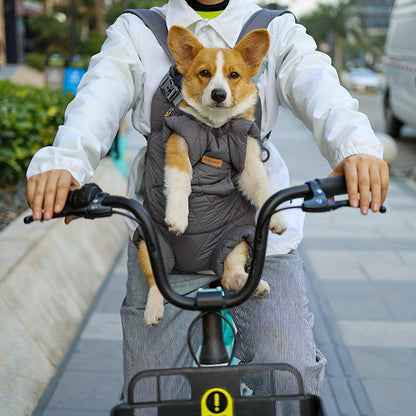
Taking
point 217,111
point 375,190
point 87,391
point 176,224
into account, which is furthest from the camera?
point 87,391

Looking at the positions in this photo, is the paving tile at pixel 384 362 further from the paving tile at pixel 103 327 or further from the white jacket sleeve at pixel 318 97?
the white jacket sleeve at pixel 318 97

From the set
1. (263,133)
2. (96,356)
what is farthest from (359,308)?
(263,133)

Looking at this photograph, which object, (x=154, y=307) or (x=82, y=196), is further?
(x=154, y=307)

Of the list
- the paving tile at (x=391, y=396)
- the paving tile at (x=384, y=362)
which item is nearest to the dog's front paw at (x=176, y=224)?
the paving tile at (x=391, y=396)

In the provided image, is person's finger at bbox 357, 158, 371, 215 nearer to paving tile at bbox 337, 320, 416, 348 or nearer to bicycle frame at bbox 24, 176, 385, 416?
bicycle frame at bbox 24, 176, 385, 416

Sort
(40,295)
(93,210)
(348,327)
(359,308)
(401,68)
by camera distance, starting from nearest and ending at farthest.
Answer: (93,210)
(40,295)
(348,327)
(359,308)
(401,68)

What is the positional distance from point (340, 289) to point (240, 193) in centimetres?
339

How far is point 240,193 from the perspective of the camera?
229 centimetres

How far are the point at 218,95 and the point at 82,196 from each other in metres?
0.55

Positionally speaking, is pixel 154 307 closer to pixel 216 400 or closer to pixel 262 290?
pixel 262 290

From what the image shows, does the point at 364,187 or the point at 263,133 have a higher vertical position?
the point at 364,187

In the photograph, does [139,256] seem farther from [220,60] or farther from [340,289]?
[340,289]

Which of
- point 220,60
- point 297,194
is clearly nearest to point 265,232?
point 297,194

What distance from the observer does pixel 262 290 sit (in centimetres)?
219
